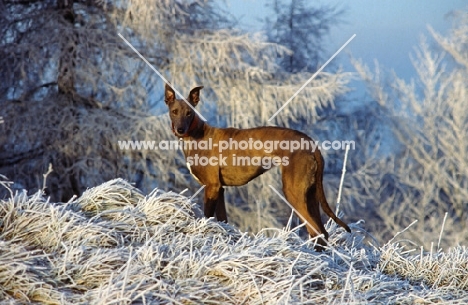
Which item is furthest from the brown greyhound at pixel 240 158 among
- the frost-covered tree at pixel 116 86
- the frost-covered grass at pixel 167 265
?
the frost-covered tree at pixel 116 86

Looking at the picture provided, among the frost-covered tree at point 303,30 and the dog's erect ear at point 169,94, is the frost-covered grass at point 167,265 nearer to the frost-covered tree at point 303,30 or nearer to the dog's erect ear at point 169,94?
the dog's erect ear at point 169,94

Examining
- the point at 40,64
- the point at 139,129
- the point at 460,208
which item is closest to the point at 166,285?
the point at 139,129

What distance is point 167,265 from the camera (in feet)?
8.00

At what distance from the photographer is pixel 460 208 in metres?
18.8

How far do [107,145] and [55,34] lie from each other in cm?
293

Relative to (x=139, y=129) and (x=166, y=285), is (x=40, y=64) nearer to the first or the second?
(x=139, y=129)

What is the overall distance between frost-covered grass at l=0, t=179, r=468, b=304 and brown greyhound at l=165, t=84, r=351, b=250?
5.09ft

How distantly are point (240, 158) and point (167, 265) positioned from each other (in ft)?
9.79

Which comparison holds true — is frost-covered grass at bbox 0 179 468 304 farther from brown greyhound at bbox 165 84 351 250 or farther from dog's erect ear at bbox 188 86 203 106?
dog's erect ear at bbox 188 86 203 106

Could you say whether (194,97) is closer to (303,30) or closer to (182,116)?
(182,116)

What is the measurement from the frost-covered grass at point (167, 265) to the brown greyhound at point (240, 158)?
1.55m

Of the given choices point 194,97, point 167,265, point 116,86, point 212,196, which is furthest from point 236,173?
point 116,86

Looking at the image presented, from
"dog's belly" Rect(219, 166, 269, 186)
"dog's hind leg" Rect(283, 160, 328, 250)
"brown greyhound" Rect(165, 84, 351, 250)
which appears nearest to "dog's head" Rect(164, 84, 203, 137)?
"brown greyhound" Rect(165, 84, 351, 250)

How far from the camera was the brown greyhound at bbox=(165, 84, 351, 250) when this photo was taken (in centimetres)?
492
